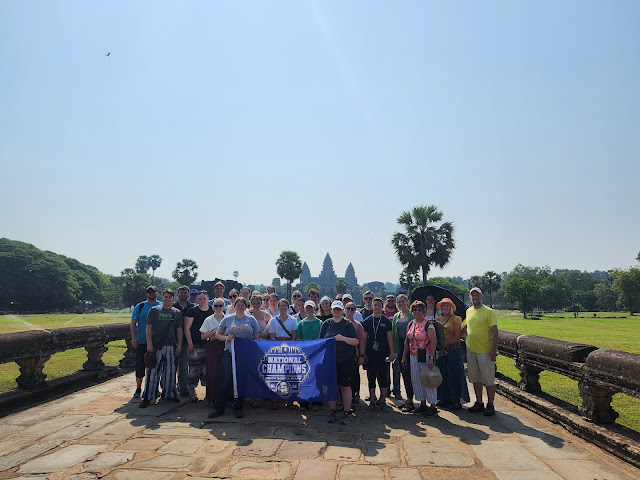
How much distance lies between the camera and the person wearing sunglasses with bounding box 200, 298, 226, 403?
22.5 ft

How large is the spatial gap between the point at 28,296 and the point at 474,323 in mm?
90790

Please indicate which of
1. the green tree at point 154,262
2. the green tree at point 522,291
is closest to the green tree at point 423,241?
the green tree at point 522,291

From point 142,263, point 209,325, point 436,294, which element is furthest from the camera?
point 142,263

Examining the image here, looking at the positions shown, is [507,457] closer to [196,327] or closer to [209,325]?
[209,325]

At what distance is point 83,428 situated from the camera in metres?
5.51

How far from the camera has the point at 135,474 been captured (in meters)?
4.00

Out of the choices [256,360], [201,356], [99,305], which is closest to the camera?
[256,360]

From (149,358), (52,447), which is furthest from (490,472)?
(149,358)

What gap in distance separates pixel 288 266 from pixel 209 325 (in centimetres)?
6994

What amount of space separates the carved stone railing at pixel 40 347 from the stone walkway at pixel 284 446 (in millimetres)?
906

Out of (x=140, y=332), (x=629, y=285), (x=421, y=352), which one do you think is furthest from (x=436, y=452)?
(x=629, y=285)

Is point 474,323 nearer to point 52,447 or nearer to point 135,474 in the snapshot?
point 135,474

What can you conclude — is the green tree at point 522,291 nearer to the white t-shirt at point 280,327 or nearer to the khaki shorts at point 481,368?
the khaki shorts at point 481,368

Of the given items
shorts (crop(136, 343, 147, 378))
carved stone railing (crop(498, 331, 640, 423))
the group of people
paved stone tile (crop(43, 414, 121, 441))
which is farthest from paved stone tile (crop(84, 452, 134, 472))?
carved stone railing (crop(498, 331, 640, 423))
